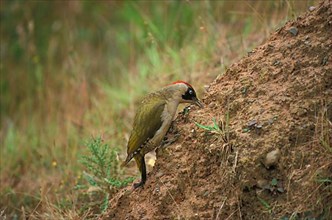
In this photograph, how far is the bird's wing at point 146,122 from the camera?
5.08 metres

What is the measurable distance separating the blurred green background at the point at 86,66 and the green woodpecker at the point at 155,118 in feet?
3.35

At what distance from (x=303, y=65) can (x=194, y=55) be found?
3.08 metres

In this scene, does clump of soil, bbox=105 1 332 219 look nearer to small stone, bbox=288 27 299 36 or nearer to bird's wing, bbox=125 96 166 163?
small stone, bbox=288 27 299 36

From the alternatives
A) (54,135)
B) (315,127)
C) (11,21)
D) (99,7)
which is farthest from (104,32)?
(315,127)

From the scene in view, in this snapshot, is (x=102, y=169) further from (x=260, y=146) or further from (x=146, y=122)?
(x=260, y=146)

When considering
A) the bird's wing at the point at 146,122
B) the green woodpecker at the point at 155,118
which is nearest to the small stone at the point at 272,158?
the green woodpecker at the point at 155,118

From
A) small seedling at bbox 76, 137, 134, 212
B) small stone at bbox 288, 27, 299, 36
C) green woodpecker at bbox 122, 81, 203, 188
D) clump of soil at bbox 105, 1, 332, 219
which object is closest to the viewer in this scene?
clump of soil at bbox 105, 1, 332, 219

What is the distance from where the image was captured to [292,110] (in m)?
4.47

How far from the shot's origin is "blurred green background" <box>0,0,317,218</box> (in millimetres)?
6875

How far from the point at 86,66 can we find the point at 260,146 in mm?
6881

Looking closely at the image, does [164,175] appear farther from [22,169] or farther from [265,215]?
[22,169]

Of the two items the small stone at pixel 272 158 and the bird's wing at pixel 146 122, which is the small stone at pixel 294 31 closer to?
the small stone at pixel 272 158

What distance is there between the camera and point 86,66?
11.0 meters

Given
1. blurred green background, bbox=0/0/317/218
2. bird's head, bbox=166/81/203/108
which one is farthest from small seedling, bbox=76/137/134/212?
bird's head, bbox=166/81/203/108
